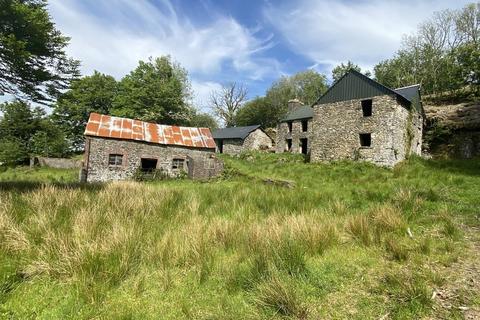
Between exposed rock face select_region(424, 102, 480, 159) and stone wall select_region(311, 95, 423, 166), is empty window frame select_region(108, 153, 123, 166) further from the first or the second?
exposed rock face select_region(424, 102, 480, 159)

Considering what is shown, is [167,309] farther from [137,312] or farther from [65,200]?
[65,200]

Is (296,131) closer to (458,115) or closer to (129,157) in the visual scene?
(458,115)

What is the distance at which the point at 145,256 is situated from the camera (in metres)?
4.70

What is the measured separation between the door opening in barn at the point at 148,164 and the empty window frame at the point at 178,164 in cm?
141

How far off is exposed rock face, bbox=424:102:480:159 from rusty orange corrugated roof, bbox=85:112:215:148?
766 inches

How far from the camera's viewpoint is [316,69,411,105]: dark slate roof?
67.3 feet

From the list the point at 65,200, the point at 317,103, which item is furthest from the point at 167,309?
the point at 317,103

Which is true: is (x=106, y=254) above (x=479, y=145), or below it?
below

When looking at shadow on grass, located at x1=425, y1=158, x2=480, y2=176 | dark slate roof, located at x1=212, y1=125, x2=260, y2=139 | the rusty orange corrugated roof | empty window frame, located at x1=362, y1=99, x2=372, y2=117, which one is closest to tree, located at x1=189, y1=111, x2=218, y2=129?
dark slate roof, located at x1=212, y1=125, x2=260, y2=139

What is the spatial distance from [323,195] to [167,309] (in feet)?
24.8

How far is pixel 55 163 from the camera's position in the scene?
2858cm

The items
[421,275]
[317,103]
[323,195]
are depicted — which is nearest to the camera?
[421,275]

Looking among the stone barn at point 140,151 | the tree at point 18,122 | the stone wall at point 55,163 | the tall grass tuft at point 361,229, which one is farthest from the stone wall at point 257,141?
the tall grass tuft at point 361,229

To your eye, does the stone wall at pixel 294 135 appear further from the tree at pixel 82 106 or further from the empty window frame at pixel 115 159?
the tree at pixel 82 106
